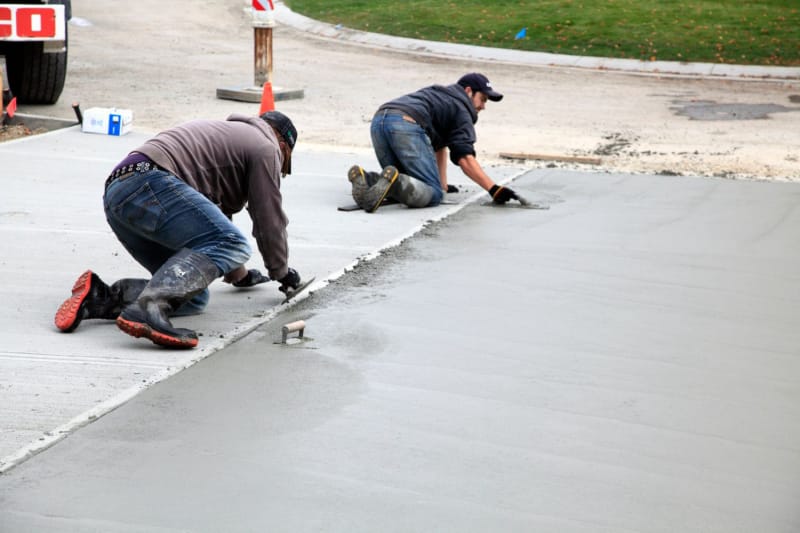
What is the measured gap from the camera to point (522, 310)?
5953 millimetres

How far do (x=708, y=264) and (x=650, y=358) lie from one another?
190 centimetres

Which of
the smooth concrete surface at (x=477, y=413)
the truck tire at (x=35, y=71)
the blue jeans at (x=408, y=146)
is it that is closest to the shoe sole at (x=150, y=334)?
the smooth concrete surface at (x=477, y=413)

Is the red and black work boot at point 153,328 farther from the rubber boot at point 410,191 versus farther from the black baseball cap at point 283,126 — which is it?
the rubber boot at point 410,191

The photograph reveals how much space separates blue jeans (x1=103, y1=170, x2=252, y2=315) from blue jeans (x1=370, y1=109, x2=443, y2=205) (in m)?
3.10

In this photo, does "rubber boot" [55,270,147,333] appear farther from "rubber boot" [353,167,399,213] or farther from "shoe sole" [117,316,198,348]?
"rubber boot" [353,167,399,213]

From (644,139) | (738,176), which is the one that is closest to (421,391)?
(738,176)

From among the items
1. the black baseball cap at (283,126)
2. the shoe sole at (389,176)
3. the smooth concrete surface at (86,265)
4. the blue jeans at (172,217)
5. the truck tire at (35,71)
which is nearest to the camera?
the smooth concrete surface at (86,265)

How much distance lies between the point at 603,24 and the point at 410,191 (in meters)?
12.2

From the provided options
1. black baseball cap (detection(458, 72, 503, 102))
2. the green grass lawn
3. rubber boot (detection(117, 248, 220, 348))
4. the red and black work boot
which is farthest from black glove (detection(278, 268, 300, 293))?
the green grass lawn

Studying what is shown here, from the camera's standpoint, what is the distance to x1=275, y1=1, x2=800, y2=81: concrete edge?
650 inches

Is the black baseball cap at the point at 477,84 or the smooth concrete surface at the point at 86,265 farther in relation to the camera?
the black baseball cap at the point at 477,84

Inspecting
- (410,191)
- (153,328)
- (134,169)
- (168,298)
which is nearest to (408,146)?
(410,191)

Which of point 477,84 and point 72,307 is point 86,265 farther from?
point 477,84

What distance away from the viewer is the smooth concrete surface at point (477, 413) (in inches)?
146
